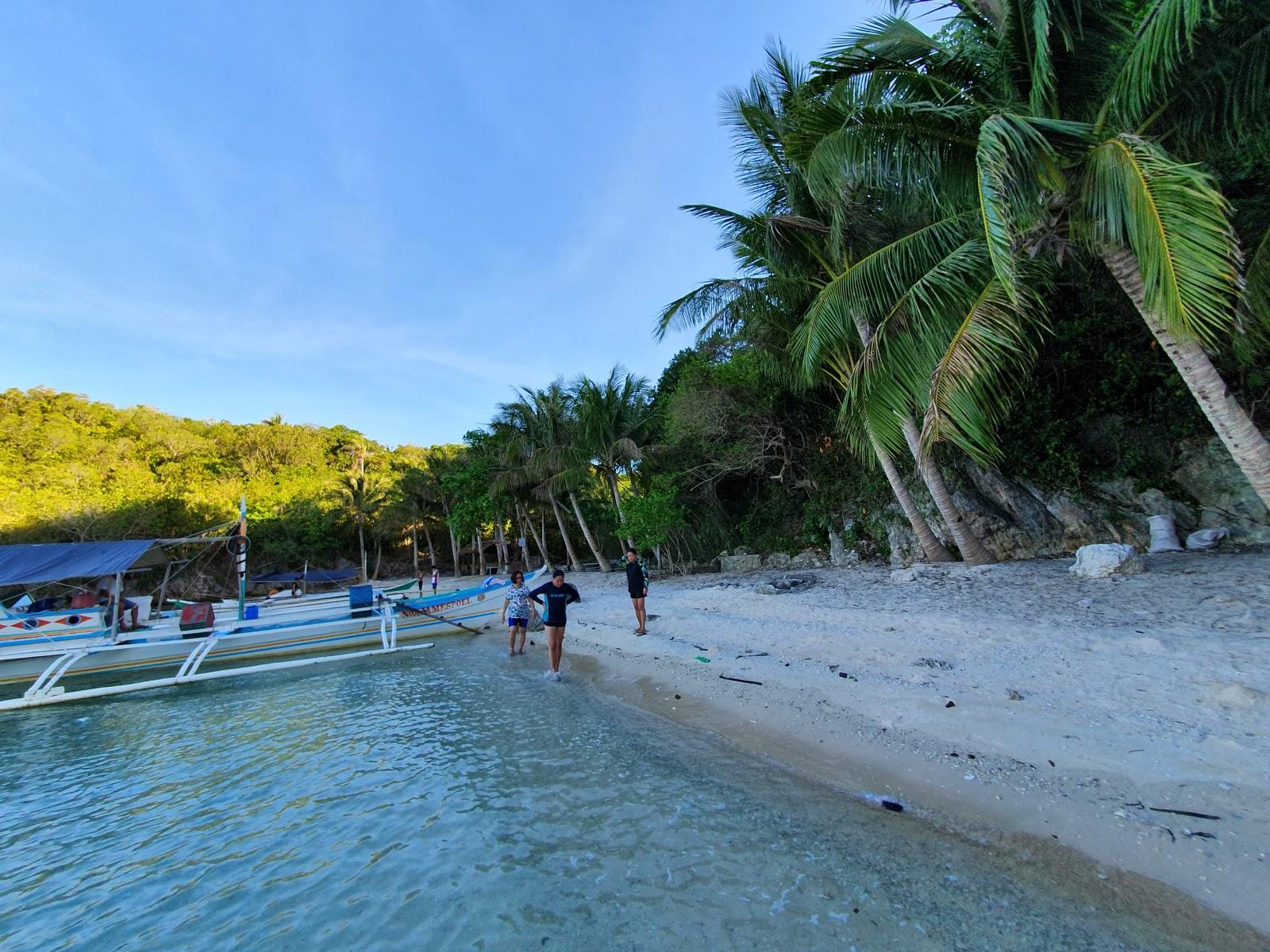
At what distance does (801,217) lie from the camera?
1045 centimetres

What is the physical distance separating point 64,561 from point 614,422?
1496cm

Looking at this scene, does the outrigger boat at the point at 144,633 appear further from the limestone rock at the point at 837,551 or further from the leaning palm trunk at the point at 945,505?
the leaning palm trunk at the point at 945,505

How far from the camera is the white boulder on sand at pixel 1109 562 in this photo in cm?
734

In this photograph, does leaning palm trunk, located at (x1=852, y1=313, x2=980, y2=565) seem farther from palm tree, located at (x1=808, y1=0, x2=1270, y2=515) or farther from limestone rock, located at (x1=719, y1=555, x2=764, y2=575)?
limestone rock, located at (x1=719, y1=555, x2=764, y2=575)

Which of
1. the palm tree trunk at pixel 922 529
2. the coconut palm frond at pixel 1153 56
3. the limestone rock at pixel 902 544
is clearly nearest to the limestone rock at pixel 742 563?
the limestone rock at pixel 902 544

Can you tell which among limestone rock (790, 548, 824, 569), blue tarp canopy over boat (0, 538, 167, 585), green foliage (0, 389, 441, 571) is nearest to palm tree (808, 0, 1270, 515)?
limestone rock (790, 548, 824, 569)

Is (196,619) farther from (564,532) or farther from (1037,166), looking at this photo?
(1037,166)

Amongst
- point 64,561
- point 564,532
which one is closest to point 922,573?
point 564,532

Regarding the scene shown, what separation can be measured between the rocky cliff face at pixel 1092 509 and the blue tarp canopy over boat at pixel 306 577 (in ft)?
103

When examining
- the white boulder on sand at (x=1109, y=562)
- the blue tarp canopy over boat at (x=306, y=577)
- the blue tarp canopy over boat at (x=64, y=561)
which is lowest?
the white boulder on sand at (x=1109, y=562)

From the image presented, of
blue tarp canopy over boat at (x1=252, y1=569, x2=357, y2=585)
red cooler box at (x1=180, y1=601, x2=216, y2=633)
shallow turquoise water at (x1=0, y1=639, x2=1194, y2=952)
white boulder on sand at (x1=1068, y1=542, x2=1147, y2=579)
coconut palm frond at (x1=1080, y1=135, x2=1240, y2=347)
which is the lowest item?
shallow turquoise water at (x1=0, y1=639, x2=1194, y2=952)

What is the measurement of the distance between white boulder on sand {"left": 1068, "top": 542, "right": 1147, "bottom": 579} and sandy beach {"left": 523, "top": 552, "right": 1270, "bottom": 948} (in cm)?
29

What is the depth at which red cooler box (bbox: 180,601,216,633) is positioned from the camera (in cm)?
1132

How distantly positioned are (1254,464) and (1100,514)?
219 inches
